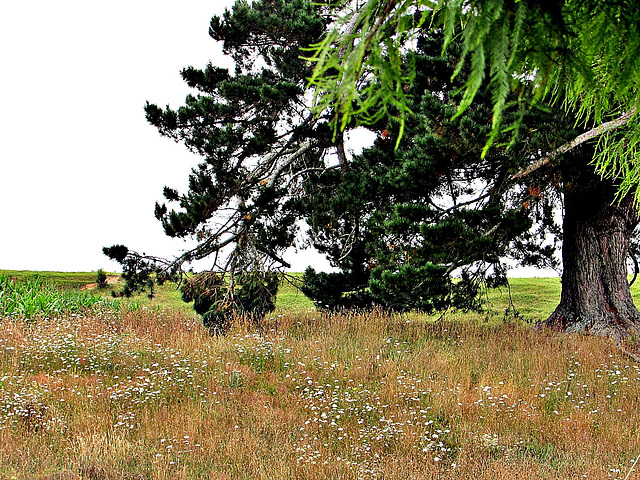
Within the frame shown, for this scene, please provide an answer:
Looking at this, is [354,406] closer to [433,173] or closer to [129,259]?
[433,173]

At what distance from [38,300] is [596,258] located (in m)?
14.1

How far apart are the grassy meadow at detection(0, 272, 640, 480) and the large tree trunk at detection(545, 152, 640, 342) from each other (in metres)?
0.98

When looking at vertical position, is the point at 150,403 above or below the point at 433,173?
below

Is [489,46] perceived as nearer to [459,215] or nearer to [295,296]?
[459,215]

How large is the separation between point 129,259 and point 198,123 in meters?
3.21

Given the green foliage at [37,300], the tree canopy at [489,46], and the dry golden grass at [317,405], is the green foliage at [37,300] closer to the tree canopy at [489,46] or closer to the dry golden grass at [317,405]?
the dry golden grass at [317,405]

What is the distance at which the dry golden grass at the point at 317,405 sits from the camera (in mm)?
4562

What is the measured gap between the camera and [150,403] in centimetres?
641

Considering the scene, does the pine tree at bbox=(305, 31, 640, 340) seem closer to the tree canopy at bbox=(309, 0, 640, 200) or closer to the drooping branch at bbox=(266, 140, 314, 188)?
the drooping branch at bbox=(266, 140, 314, 188)

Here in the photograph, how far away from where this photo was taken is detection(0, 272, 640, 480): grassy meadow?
15.0 feet

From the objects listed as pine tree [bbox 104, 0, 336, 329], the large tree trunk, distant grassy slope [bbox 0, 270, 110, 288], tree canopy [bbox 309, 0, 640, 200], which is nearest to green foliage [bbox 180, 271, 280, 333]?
pine tree [bbox 104, 0, 336, 329]

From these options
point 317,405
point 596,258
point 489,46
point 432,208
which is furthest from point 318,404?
point 596,258

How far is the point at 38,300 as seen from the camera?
1372cm

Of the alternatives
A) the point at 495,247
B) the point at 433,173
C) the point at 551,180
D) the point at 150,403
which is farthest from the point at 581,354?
the point at 150,403
